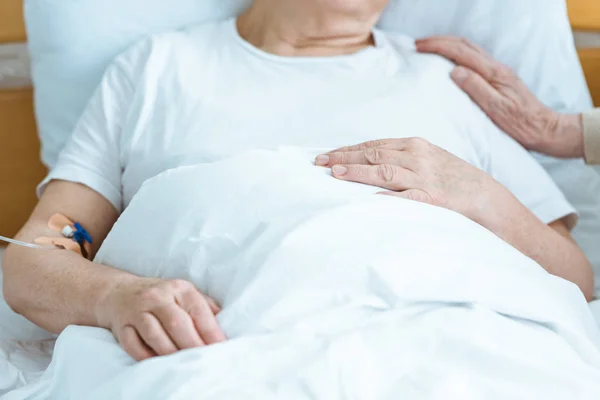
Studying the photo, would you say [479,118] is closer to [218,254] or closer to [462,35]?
[462,35]

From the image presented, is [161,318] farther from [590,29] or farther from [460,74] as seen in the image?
[590,29]

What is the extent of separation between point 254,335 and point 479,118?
74cm

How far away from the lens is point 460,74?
4.70 ft

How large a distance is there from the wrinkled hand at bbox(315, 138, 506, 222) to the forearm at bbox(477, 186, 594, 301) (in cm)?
2

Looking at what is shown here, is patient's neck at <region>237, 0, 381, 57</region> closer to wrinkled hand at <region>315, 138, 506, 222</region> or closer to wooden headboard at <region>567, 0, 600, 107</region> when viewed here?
wrinkled hand at <region>315, 138, 506, 222</region>

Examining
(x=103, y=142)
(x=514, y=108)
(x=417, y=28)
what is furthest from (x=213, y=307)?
(x=417, y=28)

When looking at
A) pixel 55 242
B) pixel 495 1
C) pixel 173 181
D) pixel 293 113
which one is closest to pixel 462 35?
pixel 495 1

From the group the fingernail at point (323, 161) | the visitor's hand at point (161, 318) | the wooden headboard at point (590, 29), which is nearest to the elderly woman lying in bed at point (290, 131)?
the fingernail at point (323, 161)

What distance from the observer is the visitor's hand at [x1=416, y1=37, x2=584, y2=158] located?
1430 millimetres

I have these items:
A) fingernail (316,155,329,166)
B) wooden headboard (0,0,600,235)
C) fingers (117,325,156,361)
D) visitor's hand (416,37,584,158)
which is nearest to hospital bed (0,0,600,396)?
wooden headboard (0,0,600,235)

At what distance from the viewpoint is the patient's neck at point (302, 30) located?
1.40m

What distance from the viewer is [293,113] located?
1326 mm

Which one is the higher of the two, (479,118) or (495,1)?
(495,1)

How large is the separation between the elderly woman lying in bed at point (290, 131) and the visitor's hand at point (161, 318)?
0.11m
